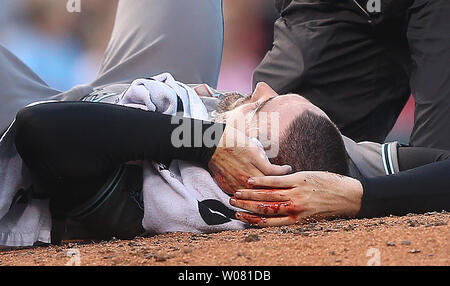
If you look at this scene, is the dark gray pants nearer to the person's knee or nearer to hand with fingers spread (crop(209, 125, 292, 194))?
hand with fingers spread (crop(209, 125, 292, 194))

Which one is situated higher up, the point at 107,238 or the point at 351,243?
the point at 351,243

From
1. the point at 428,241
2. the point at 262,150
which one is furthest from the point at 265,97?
the point at 428,241

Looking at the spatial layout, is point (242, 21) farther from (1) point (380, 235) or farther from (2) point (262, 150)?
(1) point (380, 235)

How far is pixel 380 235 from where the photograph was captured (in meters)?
1.18

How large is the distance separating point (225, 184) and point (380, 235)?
1.27 ft

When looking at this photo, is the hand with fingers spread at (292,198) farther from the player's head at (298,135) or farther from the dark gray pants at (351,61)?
the dark gray pants at (351,61)

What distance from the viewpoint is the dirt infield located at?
1.05m

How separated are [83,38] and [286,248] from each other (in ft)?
8.90

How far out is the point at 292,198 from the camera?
1.39 meters

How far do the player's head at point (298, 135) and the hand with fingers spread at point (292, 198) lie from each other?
2.5 inches

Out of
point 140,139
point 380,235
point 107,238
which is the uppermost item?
point 140,139
